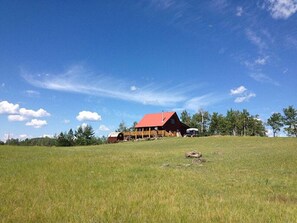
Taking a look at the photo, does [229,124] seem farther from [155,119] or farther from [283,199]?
[283,199]

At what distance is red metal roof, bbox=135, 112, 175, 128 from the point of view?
94.6 m

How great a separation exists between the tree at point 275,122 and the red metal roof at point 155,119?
4157cm

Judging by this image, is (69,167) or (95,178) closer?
(95,178)

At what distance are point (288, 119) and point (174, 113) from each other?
41.8 meters

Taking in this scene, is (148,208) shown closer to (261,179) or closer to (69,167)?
(261,179)

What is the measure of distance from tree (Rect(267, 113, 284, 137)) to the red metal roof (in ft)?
136

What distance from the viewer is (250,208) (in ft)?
35.6

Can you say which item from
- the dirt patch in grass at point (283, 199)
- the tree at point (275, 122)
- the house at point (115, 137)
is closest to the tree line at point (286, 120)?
the tree at point (275, 122)

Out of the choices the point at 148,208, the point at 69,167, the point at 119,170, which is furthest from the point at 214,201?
the point at 69,167

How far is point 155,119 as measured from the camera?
9725 centimetres

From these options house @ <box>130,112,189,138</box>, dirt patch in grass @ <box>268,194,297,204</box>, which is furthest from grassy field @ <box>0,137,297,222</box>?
house @ <box>130,112,189,138</box>

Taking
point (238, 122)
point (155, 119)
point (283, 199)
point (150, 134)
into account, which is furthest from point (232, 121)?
point (283, 199)

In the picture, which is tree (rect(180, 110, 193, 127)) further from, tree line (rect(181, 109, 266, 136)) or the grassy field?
the grassy field

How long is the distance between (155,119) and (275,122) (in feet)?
152
